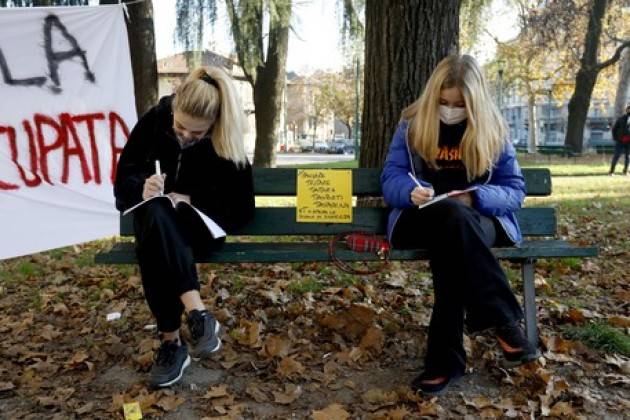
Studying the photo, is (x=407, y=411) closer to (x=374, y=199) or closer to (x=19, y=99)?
(x=374, y=199)

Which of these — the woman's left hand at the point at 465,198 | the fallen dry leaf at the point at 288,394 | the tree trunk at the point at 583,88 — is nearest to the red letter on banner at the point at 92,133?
the fallen dry leaf at the point at 288,394

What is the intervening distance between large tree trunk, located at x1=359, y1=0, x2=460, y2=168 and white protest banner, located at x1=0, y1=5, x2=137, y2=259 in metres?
2.32

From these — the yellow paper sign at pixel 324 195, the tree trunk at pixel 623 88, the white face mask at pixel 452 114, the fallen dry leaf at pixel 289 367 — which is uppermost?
the tree trunk at pixel 623 88

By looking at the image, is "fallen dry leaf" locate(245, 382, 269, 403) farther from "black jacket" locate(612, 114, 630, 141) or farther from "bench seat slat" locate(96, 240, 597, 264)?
"black jacket" locate(612, 114, 630, 141)

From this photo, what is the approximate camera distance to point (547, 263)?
4957 mm

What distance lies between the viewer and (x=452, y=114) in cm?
305

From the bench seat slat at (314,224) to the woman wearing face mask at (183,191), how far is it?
254 millimetres

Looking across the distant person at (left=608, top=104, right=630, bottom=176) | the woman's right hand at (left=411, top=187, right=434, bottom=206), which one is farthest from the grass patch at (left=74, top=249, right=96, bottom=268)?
the distant person at (left=608, top=104, right=630, bottom=176)

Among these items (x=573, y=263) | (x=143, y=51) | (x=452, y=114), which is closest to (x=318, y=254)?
(x=452, y=114)

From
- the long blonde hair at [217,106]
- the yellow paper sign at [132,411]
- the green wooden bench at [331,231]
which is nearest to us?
the yellow paper sign at [132,411]

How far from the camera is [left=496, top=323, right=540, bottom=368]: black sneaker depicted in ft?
8.74

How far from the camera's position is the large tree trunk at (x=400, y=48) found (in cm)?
422

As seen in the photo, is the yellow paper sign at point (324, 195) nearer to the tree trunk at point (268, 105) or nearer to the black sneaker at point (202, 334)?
the black sneaker at point (202, 334)

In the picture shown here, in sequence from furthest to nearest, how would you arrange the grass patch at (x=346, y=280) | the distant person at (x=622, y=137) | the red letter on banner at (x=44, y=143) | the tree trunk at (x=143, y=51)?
the distant person at (x=622, y=137)
the tree trunk at (x=143, y=51)
the red letter on banner at (x=44, y=143)
the grass patch at (x=346, y=280)
